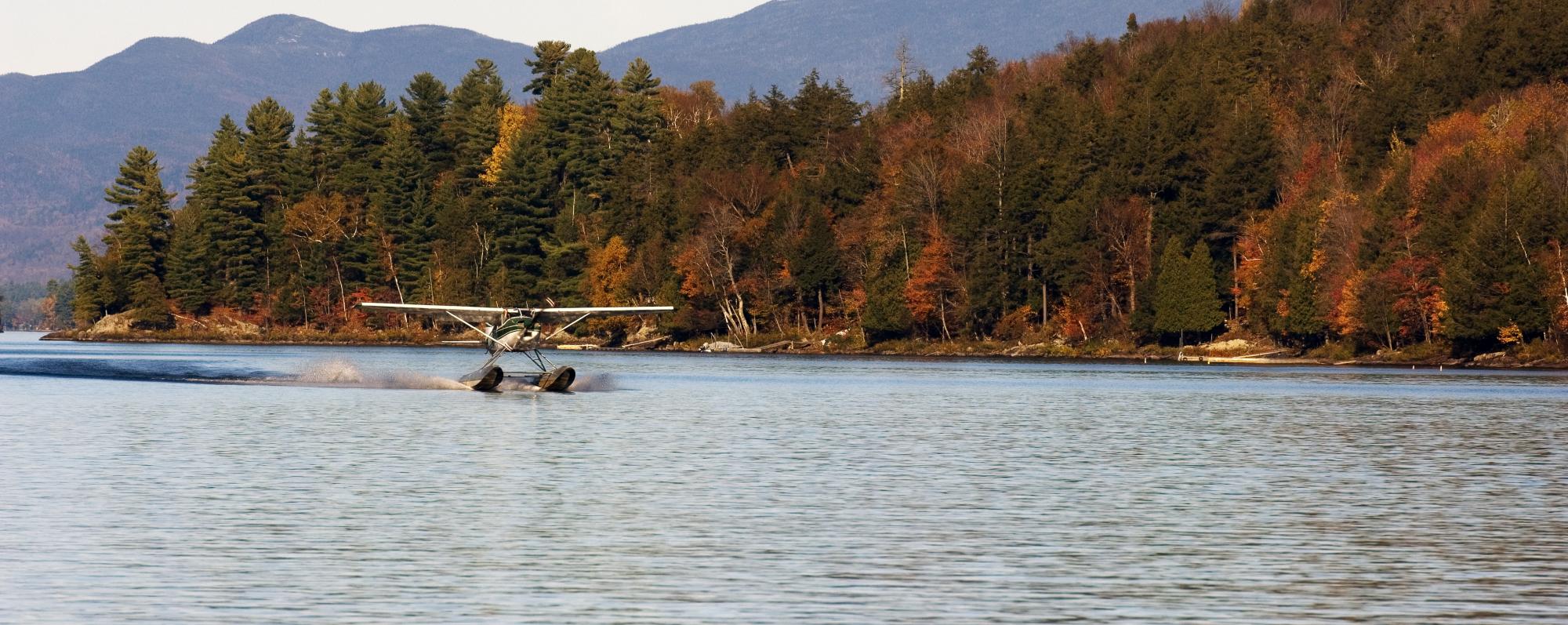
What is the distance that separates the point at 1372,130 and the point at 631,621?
80186 millimetres

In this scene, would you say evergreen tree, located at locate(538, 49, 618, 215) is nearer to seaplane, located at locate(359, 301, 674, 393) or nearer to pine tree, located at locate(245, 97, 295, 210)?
pine tree, located at locate(245, 97, 295, 210)

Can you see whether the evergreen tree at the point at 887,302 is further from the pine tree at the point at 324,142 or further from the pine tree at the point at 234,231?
the pine tree at the point at 234,231

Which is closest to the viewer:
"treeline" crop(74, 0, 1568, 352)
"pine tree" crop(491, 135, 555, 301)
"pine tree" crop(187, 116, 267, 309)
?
"treeline" crop(74, 0, 1568, 352)

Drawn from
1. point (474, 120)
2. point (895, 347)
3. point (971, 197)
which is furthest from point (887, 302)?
Result: point (474, 120)

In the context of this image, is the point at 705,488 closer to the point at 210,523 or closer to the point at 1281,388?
the point at 210,523

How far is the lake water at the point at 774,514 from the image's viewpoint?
14867 millimetres

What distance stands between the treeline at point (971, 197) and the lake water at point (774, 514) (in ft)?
110

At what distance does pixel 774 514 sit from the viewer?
20.9 m

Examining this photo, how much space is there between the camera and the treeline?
77188 millimetres

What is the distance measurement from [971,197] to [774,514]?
251ft

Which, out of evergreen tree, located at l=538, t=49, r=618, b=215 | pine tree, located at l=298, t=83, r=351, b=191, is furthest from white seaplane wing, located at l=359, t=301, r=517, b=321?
pine tree, located at l=298, t=83, r=351, b=191

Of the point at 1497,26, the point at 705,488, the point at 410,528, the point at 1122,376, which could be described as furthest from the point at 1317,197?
the point at 410,528

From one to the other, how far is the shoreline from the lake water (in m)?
31.1

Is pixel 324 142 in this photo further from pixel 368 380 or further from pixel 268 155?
pixel 368 380
